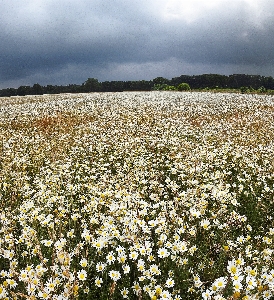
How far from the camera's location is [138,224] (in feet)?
13.3

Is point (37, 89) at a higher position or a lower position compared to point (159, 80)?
lower

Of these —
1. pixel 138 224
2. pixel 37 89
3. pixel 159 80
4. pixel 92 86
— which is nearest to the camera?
pixel 138 224

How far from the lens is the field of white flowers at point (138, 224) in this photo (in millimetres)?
3447

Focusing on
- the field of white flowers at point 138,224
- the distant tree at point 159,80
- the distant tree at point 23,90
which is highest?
the distant tree at point 159,80

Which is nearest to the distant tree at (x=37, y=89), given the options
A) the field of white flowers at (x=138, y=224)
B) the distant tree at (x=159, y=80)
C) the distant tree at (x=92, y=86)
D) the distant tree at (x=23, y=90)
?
the distant tree at (x=23, y=90)

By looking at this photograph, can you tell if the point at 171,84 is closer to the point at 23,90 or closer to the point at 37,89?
the point at 37,89

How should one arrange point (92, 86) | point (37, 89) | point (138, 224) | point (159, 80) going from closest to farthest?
point (138, 224)
point (37, 89)
point (92, 86)
point (159, 80)

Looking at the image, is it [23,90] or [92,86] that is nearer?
[23,90]

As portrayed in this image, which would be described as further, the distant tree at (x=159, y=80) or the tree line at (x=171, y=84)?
the distant tree at (x=159, y=80)

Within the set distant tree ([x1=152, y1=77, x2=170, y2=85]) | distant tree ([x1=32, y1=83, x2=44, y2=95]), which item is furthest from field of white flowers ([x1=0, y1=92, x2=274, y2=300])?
distant tree ([x1=152, y1=77, x2=170, y2=85])

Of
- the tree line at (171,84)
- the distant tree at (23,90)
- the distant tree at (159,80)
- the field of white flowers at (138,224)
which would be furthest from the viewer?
the distant tree at (159,80)

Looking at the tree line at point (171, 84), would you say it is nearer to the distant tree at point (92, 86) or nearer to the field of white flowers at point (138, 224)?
the distant tree at point (92, 86)

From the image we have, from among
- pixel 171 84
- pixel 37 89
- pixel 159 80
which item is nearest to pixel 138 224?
pixel 37 89

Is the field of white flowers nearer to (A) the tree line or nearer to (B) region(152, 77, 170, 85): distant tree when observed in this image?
(A) the tree line
